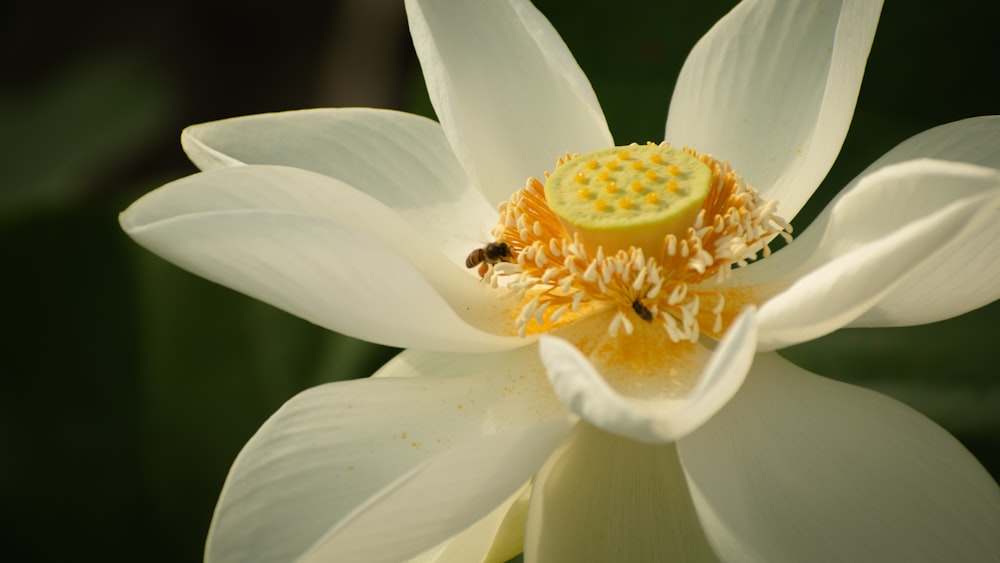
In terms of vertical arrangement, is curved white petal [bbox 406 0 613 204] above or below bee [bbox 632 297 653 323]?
above

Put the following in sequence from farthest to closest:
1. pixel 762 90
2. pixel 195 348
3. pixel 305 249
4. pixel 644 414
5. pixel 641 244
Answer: pixel 195 348
pixel 762 90
pixel 641 244
pixel 305 249
pixel 644 414

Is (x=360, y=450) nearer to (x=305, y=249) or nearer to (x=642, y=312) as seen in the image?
(x=305, y=249)

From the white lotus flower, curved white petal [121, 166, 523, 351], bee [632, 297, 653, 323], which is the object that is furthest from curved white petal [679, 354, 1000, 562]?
curved white petal [121, 166, 523, 351]

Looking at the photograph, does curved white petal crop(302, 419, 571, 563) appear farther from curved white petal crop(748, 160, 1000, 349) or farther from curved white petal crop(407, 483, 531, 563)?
curved white petal crop(748, 160, 1000, 349)

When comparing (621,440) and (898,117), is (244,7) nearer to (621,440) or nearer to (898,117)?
(898,117)

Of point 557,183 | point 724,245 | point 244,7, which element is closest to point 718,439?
point 724,245

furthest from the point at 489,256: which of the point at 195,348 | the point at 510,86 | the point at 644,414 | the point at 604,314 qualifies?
the point at 195,348
